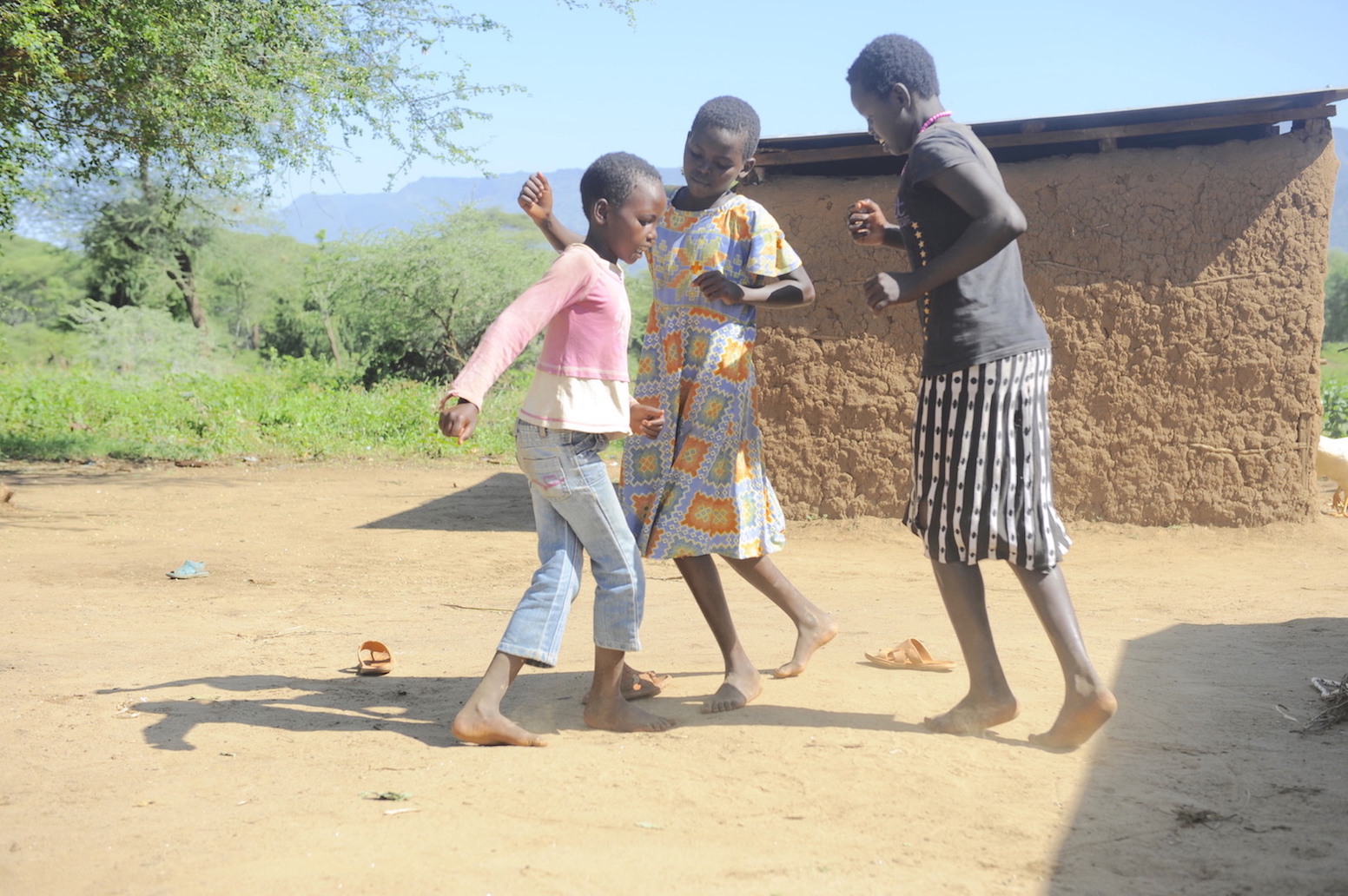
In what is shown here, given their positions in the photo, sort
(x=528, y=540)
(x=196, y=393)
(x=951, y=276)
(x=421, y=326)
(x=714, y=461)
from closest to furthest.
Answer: (x=951, y=276), (x=714, y=461), (x=528, y=540), (x=196, y=393), (x=421, y=326)

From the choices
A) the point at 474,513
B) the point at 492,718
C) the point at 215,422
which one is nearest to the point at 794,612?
the point at 492,718

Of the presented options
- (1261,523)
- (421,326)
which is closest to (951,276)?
(1261,523)

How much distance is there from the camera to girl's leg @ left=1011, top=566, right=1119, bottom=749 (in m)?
2.83

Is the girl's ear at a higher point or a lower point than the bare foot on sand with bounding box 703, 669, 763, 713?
higher

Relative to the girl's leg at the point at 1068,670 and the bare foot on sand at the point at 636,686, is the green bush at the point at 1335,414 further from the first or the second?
the bare foot on sand at the point at 636,686

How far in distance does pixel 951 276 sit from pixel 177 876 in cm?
218

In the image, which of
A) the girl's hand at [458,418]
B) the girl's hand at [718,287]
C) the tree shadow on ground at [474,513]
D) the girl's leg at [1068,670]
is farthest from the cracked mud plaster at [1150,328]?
the girl's hand at [458,418]

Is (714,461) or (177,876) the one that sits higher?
(714,461)

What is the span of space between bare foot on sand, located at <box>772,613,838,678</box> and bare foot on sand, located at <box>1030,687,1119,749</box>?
0.90 metres

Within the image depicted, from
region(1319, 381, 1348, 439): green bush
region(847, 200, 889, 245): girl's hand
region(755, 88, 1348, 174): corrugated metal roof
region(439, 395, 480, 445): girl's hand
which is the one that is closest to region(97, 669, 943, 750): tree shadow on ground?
region(439, 395, 480, 445): girl's hand

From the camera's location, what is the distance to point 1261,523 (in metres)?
6.78

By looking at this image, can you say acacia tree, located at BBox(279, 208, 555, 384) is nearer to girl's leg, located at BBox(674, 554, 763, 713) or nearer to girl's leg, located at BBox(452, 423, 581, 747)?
girl's leg, located at BBox(674, 554, 763, 713)

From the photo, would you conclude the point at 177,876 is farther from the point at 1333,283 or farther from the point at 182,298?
the point at 1333,283

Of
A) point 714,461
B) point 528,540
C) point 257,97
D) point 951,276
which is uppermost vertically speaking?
point 257,97
